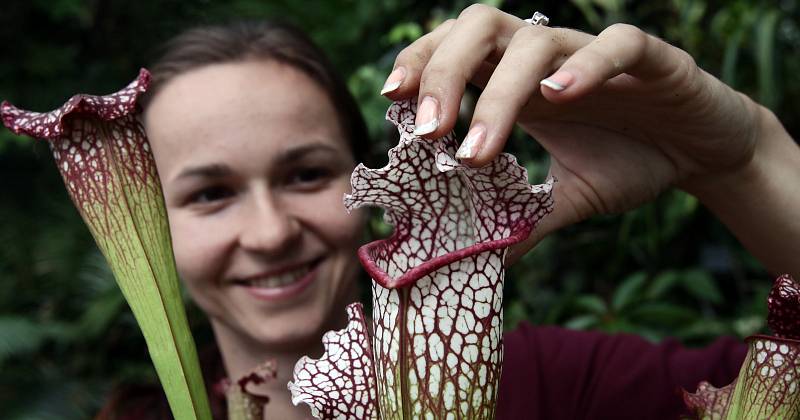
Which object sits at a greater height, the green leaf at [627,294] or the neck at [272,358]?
the neck at [272,358]

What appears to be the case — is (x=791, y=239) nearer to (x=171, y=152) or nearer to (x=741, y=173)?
(x=741, y=173)

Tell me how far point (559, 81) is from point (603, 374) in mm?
785

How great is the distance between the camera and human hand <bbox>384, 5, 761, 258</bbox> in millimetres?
539

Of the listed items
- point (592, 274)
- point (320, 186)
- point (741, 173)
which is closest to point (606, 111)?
point (741, 173)

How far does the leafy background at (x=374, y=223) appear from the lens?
1.80 meters

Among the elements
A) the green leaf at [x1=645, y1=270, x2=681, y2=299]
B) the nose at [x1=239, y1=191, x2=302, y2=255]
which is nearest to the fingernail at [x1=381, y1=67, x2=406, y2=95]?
the nose at [x1=239, y1=191, x2=302, y2=255]

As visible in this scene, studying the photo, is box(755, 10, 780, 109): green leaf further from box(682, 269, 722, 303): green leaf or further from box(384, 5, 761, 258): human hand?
box(384, 5, 761, 258): human hand

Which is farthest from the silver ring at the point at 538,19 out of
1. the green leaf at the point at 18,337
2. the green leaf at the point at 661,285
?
the green leaf at the point at 18,337

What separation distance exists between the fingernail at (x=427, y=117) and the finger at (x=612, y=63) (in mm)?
97

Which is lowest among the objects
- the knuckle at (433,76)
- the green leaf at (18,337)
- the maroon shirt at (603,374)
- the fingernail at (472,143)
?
the maroon shirt at (603,374)

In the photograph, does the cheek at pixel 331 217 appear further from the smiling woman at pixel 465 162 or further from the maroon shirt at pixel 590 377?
the maroon shirt at pixel 590 377

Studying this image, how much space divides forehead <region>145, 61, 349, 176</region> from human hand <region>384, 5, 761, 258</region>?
1.30ft

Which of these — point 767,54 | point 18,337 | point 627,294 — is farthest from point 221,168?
point 18,337

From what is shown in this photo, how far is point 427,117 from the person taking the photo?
0.50 metres
